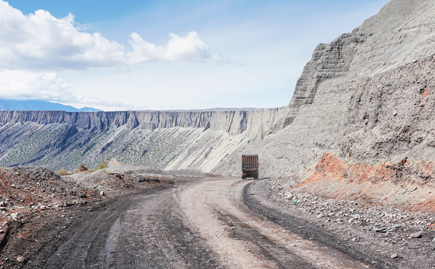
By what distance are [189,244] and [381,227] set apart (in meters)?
5.70

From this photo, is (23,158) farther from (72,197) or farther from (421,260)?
(421,260)

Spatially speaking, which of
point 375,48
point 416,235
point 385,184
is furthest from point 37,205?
point 375,48

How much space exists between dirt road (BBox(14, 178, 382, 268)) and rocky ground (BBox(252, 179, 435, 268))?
0.71 meters

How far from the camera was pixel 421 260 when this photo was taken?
5770mm

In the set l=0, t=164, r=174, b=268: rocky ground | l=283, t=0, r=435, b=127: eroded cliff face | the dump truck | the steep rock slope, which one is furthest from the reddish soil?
l=283, t=0, r=435, b=127: eroded cliff face

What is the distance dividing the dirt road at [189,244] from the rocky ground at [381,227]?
2.31 ft

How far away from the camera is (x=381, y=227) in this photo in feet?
27.0

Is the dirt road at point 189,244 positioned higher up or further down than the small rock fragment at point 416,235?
further down

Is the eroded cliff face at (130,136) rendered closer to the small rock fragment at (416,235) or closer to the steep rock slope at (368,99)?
the steep rock slope at (368,99)

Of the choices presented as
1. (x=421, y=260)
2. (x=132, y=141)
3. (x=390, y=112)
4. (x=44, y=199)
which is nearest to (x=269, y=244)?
(x=421, y=260)

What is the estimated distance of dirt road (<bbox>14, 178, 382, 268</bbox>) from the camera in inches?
240

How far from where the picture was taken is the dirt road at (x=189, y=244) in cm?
610

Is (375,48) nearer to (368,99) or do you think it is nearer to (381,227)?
(368,99)

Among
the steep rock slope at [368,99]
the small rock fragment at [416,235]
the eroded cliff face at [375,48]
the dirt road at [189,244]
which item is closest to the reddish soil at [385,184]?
the steep rock slope at [368,99]
